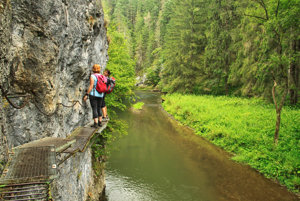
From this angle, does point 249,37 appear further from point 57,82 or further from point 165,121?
point 57,82

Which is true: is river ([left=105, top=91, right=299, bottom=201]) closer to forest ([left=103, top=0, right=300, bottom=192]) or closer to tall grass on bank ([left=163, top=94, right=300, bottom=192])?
tall grass on bank ([left=163, top=94, right=300, bottom=192])

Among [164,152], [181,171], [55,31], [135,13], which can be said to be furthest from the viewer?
[135,13]

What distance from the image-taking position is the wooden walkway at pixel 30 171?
2.44 metres

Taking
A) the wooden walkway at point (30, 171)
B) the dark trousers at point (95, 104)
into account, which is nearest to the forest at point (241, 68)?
the dark trousers at point (95, 104)

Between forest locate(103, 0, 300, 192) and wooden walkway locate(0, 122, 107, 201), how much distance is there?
9081mm

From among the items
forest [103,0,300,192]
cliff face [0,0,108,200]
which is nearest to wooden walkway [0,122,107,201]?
cliff face [0,0,108,200]

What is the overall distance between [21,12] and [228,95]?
89.2 feet

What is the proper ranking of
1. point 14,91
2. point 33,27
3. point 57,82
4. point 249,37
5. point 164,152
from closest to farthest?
point 14,91 < point 33,27 < point 57,82 < point 164,152 < point 249,37

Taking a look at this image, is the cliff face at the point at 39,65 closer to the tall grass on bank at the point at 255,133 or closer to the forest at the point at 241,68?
the forest at the point at 241,68

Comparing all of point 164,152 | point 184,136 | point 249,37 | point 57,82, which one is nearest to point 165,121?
point 184,136

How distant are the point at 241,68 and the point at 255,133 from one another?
10.8m

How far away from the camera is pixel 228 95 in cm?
2730

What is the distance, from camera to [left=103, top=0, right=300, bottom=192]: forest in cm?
1062

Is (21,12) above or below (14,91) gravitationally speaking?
above
